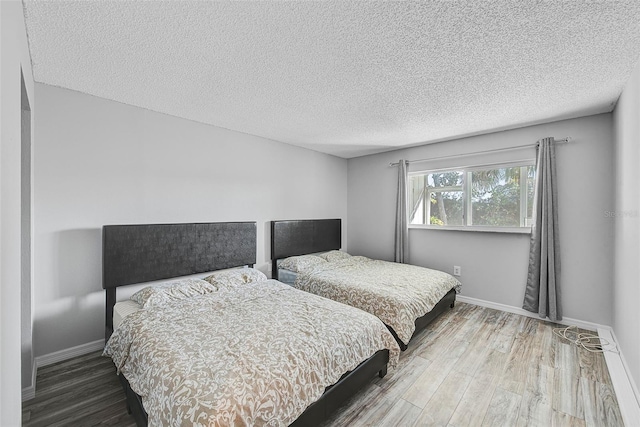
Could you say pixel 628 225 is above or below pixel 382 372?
above

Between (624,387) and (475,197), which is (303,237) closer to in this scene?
(475,197)

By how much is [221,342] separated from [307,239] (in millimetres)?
2728

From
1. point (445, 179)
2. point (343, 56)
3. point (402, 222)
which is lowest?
point (402, 222)

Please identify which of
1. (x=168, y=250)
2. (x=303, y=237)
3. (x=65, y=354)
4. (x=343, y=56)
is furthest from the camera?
(x=303, y=237)

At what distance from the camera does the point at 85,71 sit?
6.79ft

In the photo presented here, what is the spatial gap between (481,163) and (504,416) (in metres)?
2.94

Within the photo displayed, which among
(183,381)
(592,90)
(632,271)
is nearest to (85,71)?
(183,381)

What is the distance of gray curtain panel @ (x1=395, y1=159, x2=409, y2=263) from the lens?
434 cm

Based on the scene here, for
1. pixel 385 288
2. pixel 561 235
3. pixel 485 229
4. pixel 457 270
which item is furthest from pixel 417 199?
pixel 385 288

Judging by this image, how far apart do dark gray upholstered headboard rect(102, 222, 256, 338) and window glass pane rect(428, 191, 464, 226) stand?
2.73 m

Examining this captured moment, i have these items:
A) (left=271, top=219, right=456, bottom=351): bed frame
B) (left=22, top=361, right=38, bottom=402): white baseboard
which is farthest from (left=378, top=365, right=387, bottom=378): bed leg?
(left=22, top=361, right=38, bottom=402): white baseboard

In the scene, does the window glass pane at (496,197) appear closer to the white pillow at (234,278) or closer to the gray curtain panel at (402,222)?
the gray curtain panel at (402,222)

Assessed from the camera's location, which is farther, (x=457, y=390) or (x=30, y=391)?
(x=457, y=390)

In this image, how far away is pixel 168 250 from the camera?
9.27 ft
